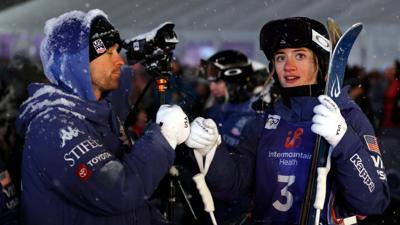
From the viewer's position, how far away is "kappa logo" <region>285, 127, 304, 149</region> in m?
2.76

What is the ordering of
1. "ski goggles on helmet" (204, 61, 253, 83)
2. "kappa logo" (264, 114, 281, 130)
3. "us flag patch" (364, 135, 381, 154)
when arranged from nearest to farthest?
1. "us flag patch" (364, 135, 381, 154)
2. "kappa logo" (264, 114, 281, 130)
3. "ski goggles on helmet" (204, 61, 253, 83)

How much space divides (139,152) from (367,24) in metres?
8.62

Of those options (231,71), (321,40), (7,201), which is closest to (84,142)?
(7,201)

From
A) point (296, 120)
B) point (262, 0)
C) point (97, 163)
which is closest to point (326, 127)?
point (296, 120)

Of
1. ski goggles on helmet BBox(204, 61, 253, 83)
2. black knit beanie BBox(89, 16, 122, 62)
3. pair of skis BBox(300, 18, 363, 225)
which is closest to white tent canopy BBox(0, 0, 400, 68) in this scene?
ski goggles on helmet BBox(204, 61, 253, 83)

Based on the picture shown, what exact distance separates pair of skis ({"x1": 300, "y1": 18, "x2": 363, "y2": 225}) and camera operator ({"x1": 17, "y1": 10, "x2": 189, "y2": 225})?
0.59 m

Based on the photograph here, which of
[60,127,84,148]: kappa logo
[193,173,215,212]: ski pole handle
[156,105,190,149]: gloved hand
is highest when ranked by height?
[60,127,84,148]: kappa logo

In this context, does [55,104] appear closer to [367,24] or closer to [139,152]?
[139,152]

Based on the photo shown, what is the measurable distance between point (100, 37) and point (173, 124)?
0.53 metres

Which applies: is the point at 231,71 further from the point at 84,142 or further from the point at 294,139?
the point at 84,142

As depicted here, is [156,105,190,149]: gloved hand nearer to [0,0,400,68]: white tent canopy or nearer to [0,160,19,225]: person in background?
[0,160,19,225]: person in background

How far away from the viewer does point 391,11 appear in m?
9.16

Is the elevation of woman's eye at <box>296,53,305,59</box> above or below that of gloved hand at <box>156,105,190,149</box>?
above

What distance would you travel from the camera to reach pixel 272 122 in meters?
2.90
